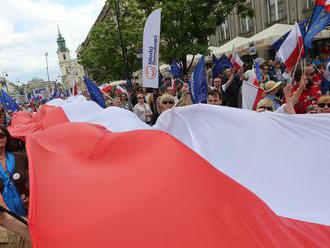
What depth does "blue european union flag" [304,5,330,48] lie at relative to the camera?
5.25m

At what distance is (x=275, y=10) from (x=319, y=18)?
25261 mm

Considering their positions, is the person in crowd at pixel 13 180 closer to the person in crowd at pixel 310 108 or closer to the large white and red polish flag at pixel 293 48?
the person in crowd at pixel 310 108

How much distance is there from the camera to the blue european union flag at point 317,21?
5.25m

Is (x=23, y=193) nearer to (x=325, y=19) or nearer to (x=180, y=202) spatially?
(x=180, y=202)

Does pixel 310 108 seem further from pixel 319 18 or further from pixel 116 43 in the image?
pixel 116 43

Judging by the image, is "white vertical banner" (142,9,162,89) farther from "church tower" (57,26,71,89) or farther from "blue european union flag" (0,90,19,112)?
"church tower" (57,26,71,89)

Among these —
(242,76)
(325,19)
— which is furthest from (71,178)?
(242,76)

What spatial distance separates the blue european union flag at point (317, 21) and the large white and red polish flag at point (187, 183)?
6.65ft

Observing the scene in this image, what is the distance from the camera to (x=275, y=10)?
2933 centimetres

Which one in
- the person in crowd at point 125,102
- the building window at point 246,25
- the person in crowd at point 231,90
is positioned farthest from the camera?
the building window at point 246,25

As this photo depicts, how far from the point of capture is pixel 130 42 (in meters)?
32.3

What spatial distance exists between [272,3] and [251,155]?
28.0 m

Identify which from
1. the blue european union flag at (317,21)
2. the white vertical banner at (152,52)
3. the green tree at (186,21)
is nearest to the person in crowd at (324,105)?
the blue european union flag at (317,21)

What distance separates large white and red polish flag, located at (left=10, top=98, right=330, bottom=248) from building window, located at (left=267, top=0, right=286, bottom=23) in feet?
85.1
